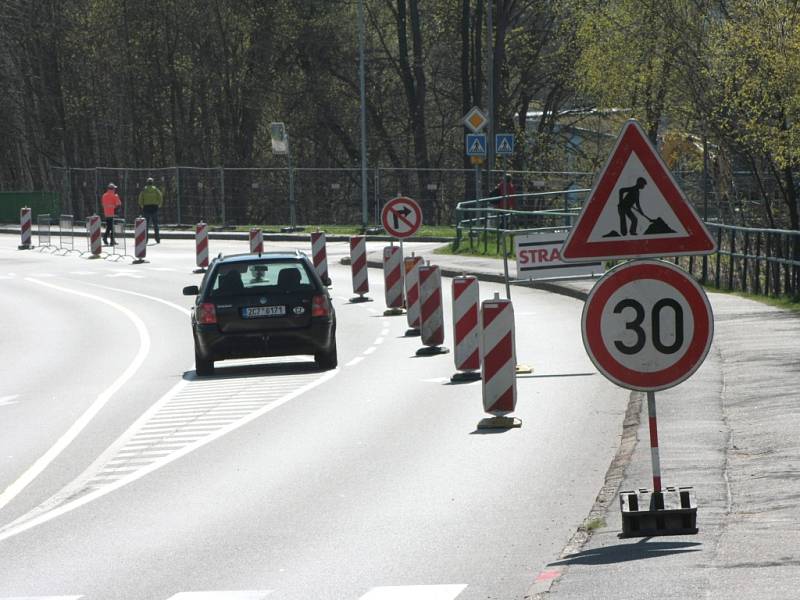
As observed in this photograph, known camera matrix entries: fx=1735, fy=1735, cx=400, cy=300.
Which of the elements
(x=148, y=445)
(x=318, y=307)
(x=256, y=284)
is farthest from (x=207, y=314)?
(x=148, y=445)

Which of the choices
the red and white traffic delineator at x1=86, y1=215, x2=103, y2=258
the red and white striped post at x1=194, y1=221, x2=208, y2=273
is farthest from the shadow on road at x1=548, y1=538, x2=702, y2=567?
the red and white traffic delineator at x1=86, y1=215, x2=103, y2=258

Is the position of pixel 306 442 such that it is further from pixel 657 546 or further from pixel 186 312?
pixel 186 312

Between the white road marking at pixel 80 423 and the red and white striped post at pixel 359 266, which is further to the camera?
the red and white striped post at pixel 359 266

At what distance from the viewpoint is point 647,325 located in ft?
28.3

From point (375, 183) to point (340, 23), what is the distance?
11.3 meters

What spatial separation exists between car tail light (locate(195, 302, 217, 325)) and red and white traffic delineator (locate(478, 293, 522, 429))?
19.0ft

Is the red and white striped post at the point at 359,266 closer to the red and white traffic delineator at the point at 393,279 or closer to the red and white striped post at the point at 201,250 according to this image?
the red and white traffic delineator at the point at 393,279

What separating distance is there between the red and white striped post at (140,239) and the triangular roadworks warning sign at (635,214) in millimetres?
34958

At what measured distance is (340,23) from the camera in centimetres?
6488

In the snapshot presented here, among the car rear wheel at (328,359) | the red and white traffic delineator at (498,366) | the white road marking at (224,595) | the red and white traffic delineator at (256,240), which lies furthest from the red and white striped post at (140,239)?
the white road marking at (224,595)

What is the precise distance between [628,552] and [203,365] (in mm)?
11755

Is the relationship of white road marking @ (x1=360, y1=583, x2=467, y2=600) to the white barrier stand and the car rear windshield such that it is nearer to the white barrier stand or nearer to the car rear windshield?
the car rear windshield

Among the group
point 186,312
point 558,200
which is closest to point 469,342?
point 186,312

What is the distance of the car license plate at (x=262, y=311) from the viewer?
19547 millimetres
